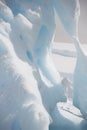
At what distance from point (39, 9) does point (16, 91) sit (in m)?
1.88

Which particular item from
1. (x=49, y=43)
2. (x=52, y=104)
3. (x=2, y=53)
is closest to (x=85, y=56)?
(x=49, y=43)

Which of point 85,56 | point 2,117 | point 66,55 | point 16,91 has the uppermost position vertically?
point 16,91

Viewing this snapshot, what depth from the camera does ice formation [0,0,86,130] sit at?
7.62 ft

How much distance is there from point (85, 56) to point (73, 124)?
94 cm

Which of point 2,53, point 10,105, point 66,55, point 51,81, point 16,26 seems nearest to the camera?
point 10,105

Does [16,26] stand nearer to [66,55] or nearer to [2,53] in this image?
[2,53]

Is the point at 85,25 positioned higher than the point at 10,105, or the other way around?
the point at 10,105

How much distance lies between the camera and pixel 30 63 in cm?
331

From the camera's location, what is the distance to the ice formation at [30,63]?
2.32m

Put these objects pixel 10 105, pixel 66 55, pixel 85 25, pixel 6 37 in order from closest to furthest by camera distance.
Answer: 1. pixel 10 105
2. pixel 6 37
3. pixel 66 55
4. pixel 85 25

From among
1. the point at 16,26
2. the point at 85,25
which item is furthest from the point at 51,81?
the point at 85,25

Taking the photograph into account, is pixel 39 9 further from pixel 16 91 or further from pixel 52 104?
pixel 16 91

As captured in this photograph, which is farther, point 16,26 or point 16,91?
point 16,26

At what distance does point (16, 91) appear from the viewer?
2488 mm
